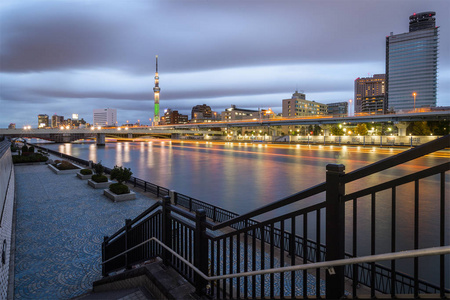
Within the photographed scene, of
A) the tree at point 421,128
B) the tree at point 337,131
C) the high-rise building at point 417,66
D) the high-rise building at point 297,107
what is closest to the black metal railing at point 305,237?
the tree at point 421,128

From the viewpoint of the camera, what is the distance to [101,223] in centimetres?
1207

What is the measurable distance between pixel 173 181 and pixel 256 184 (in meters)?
7.52

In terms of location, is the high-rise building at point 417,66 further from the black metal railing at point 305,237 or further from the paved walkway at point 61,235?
the black metal railing at point 305,237

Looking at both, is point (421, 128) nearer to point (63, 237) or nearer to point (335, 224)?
point (63, 237)

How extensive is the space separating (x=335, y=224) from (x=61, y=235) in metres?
11.2

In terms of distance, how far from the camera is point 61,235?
10.6 metres

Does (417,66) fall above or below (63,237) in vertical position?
above

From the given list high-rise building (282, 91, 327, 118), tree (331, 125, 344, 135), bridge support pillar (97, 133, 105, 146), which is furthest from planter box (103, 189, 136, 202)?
high-rise building (282, 91, 327, 118)

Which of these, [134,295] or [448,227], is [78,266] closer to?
[134,295]

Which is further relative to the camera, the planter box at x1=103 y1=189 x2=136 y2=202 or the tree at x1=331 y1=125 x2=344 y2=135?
the tree at x1=331 y1=125 x2=344 y2=135

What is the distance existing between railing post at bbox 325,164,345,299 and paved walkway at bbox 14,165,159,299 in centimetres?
673

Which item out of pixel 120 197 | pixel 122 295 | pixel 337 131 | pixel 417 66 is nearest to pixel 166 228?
pixel 122 295

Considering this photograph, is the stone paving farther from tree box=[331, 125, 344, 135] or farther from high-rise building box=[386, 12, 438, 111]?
high-rise building box=[386, 12, 438, 111]

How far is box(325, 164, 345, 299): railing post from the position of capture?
2.52m
